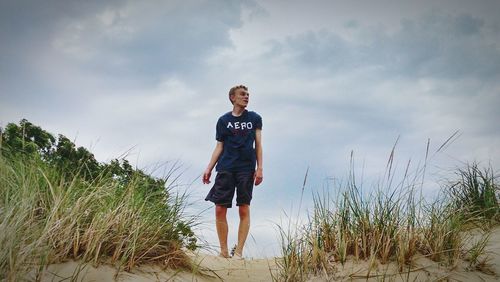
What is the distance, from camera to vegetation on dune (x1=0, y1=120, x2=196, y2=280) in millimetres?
3320

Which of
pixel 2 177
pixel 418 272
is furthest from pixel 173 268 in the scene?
pixel 418 272

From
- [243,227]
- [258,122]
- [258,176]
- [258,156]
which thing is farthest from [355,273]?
[258,122]

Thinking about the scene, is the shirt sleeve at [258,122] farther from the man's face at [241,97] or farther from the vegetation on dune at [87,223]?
the vegetation on dune at [87,223]

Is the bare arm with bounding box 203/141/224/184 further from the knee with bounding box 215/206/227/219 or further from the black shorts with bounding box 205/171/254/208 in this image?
the knee with bounding box 215/206/227/219

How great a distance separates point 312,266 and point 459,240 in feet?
4.44

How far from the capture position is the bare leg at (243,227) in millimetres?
5816

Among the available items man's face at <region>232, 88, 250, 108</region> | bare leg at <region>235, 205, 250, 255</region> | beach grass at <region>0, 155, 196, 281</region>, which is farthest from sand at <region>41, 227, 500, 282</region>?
man's face at <region>232, 88, 250, 108</region>

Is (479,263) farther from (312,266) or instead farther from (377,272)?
(312,266)

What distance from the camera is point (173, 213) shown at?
4516 mm

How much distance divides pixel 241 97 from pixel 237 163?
0.90 metres

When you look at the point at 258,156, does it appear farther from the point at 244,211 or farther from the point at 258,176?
the point at 244,211

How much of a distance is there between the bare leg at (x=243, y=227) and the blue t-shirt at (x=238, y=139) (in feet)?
1.74

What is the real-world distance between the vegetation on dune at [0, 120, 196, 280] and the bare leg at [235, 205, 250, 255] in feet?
4.28

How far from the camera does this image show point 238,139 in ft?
20.2
